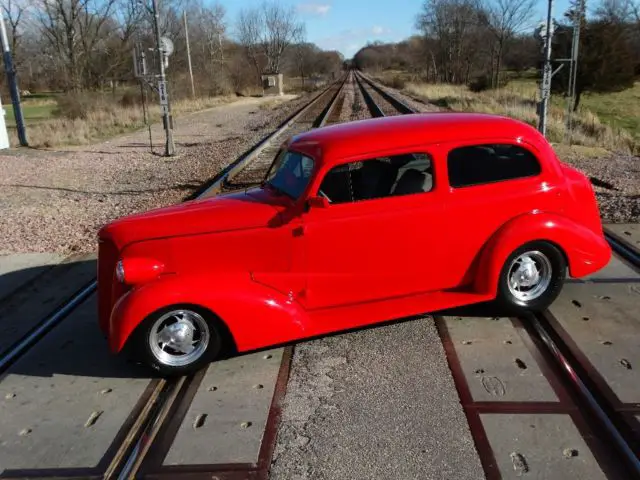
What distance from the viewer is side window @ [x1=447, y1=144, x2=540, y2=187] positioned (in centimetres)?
433

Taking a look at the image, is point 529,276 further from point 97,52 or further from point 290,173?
point 97,52

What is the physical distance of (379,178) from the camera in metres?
4.28

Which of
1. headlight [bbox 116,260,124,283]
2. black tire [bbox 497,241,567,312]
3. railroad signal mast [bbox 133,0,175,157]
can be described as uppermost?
railroad signal mast [bbox 133,0,175,157]

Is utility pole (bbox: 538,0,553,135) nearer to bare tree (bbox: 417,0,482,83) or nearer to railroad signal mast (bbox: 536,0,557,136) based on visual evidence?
railroad signal mast (bbox: 536,0,557,136)

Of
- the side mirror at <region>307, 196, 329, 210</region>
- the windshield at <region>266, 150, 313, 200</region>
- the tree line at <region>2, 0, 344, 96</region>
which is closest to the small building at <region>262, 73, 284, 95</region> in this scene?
the tree line at <region>2, 0, 344, 96</region>

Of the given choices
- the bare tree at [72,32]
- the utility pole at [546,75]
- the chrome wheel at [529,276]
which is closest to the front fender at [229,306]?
the chrome wheel at [529,276]

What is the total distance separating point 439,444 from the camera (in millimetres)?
3043

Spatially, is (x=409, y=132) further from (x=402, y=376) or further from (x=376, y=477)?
(x=376, y=477)

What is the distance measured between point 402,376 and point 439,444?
0.77 metres

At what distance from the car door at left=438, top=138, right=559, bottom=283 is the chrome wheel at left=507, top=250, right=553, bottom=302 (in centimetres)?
37

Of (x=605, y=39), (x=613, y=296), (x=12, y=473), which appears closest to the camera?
(x=12, y=473)

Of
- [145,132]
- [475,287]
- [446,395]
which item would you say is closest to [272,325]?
[446,395]

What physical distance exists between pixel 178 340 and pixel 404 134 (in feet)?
7.47

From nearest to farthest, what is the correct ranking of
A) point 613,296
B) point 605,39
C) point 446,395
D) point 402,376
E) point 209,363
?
point 446,395
point 402,376
point 209,363
point 613,296
point 605,39
